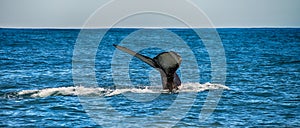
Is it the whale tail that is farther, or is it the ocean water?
the whale tail

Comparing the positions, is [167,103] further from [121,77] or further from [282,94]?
[121,77]

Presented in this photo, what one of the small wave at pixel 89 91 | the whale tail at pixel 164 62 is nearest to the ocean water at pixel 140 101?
the small wave at pixel 89 91

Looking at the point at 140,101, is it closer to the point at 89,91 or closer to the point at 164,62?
the point at 164,62

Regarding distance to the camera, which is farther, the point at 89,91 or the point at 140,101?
the point at 89,91

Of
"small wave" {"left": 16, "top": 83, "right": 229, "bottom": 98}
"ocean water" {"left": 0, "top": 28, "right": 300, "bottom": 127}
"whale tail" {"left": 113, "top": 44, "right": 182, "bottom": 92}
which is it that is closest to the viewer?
"ocean water" {"left": 0, "top": 28, "right": 300, "bottom": 127}

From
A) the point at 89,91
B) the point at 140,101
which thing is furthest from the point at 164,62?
the point at 89,91

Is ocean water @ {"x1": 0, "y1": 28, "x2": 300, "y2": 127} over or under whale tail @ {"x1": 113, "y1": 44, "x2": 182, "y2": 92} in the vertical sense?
under

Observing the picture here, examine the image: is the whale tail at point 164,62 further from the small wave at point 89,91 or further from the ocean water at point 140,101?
the small wave at point 89,91

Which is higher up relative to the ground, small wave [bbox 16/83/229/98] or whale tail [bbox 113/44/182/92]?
whale tail [bbox 113/44/182/92]

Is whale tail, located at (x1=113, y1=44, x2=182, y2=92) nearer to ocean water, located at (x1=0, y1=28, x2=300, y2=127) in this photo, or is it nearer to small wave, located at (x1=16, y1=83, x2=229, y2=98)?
ocean water, located at (x1=0, y1=28, x2=300, y2=127)

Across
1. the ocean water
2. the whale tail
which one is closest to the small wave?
Result: the ocean water

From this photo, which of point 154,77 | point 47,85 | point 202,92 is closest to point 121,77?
point 154,77

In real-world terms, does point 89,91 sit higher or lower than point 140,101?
lower

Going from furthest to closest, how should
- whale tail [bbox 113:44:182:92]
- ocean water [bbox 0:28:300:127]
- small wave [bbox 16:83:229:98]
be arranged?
small wave [bbox 16:83:229:98]
whale tail [bbox 113:44:182:92]
ocean water [bbox 0:28:300:127]
